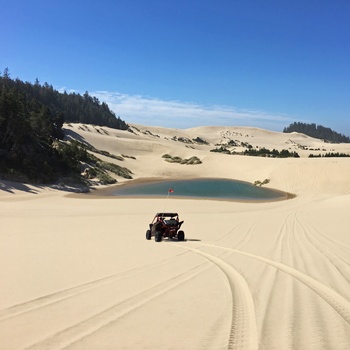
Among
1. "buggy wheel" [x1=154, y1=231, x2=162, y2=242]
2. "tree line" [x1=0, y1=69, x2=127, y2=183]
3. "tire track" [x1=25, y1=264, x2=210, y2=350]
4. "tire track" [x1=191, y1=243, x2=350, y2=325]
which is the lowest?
"buggy wheel" [x1=154, y1=231, x2=162, y2=242]

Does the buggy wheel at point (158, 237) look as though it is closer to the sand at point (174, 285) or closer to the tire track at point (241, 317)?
the sand at point (174, 285)

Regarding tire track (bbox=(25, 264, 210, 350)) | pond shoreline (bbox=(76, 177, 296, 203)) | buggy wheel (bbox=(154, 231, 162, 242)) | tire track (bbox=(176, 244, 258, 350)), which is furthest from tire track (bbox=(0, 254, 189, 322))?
pond shoreline (bbox=(76, 177, 296, 203))

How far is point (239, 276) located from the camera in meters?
7.75

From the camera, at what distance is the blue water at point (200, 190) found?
115ft

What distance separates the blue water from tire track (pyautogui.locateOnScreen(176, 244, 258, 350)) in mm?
26672

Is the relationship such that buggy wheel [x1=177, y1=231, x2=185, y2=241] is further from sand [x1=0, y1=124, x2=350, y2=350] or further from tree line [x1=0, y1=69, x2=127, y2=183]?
tree line [x1=0, y1=69, x2=127, y2=183]

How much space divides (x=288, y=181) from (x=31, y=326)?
43.5 meters

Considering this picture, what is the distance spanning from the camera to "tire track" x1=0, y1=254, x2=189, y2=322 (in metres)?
5.43

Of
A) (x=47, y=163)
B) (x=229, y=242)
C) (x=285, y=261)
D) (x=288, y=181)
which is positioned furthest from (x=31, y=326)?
(x=288, y=181)

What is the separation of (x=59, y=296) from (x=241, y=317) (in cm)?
326

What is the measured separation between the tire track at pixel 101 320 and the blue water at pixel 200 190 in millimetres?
26916

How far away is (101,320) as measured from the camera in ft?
16.6

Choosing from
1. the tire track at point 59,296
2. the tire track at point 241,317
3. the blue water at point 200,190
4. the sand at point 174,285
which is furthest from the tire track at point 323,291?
the blue water at point 200,190

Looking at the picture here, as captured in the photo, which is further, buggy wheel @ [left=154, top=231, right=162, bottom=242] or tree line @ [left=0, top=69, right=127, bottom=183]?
tree line @ [left=0, top=69, right=127, bottom=183]
